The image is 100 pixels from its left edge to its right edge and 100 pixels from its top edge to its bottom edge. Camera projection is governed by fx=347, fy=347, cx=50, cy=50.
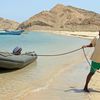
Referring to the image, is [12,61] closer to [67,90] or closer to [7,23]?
[67,90]

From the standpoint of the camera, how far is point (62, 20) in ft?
439

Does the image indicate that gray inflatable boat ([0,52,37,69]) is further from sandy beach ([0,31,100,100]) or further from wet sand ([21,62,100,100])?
wet sand ([21,62,100,100])

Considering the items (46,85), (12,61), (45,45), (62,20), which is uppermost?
(12,61)

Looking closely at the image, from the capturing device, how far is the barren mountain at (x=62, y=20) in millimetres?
114750

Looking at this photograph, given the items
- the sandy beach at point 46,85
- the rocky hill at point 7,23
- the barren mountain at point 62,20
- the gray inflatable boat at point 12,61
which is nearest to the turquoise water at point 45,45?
the gray inflatable boat at point 12,61

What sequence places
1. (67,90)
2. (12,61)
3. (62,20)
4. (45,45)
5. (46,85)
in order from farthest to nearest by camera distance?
(62,20)
(45,45)
(12,61)
(46,85)
(67,90)

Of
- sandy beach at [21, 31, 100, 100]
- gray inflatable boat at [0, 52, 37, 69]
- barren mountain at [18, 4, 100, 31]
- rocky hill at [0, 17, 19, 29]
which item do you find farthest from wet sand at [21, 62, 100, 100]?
rocky hill at [0, 17, 19, 29]

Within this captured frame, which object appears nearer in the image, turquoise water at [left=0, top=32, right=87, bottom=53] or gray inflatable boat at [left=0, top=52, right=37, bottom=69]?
gray inflatable boat at [left=0, top=52, right=37, bottom=69]

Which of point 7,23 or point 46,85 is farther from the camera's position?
point 7,23

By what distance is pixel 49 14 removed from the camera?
13912 centimetres

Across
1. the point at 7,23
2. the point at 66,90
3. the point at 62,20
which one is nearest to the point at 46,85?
the point at 66,90

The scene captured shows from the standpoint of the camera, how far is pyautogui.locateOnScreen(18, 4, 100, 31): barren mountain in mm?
114750

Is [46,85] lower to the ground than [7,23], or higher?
higher

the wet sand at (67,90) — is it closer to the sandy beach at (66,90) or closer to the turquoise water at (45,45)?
the sandy beach at (66,90)
